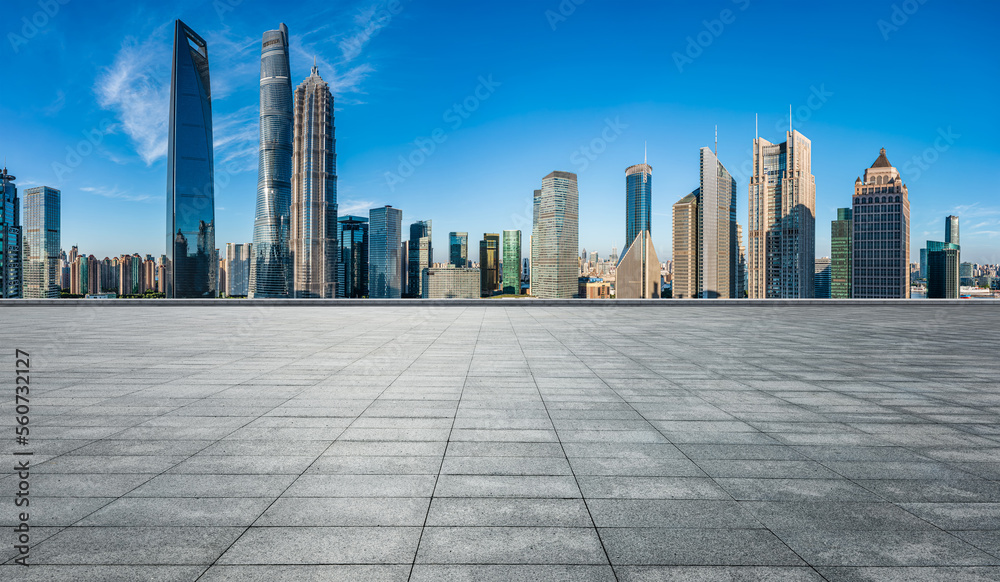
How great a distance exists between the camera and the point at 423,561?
2871mm

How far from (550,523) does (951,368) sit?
10757 millimetres

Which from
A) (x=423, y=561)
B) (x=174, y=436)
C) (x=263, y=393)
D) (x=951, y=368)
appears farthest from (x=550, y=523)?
(x=951, y=368)

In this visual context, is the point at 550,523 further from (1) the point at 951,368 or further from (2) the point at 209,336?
(2) the point at 209,336

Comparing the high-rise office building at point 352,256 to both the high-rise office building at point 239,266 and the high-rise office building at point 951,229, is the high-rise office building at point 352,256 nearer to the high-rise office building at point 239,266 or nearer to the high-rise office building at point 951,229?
the high-rise office building at point 239,266

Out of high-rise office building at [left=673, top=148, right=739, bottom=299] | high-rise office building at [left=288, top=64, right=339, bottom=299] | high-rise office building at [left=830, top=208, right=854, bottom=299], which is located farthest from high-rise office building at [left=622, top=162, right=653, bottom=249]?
high-rise office building at [left=288, top=64, right=339, bottom=299]

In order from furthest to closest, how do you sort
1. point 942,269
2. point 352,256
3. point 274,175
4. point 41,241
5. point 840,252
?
point 352,256
point 274,175
point 840,252
point 942,269
point 41,241

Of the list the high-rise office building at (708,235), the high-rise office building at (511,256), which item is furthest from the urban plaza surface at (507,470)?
the high-rise office building at (511,256)

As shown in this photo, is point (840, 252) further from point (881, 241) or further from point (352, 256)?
point (352, 256)

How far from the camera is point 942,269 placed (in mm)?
60625

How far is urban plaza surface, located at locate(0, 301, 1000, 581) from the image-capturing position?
2.95 m

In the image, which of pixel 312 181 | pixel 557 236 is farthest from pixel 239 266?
pixel 557 236

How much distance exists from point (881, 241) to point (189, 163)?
309ft

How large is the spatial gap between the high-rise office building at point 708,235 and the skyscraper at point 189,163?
8086 cm

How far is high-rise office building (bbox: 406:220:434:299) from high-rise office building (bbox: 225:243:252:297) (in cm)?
4126
